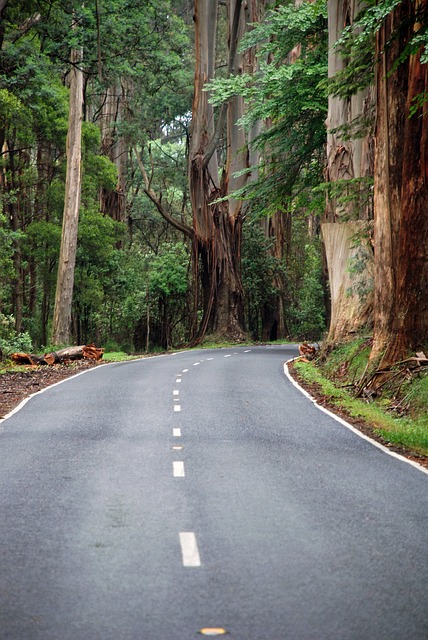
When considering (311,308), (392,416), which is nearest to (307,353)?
(392,416)

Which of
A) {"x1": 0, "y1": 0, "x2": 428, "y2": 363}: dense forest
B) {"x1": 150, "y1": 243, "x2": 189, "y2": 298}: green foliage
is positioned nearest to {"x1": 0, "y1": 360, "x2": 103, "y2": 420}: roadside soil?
{"x1": 0, "y1": 0, "x2": 428, "y2": 363}: dense forest

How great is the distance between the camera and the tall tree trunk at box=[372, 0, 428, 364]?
17.6 m

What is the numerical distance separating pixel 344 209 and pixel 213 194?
19801 millimetres

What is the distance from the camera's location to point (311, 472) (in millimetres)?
10367

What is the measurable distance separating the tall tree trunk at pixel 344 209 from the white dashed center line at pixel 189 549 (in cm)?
1765

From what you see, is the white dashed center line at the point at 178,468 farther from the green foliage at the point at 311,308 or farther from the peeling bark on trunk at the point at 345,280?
the green foliage at the point at 311,308

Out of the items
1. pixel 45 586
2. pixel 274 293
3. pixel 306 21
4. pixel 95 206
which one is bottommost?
pixel 45 586

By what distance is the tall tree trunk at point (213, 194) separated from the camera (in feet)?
141

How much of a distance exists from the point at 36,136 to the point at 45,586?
3604 cm

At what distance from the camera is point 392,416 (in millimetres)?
16359

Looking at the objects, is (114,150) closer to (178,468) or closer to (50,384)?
(50,384)

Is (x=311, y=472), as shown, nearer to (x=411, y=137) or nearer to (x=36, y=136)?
(x=411, y=137)

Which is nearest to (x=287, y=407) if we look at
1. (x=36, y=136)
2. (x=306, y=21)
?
(x=306, y=21)

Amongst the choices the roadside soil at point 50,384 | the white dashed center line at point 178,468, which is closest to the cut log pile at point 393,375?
the roadside soil at point 50,384
